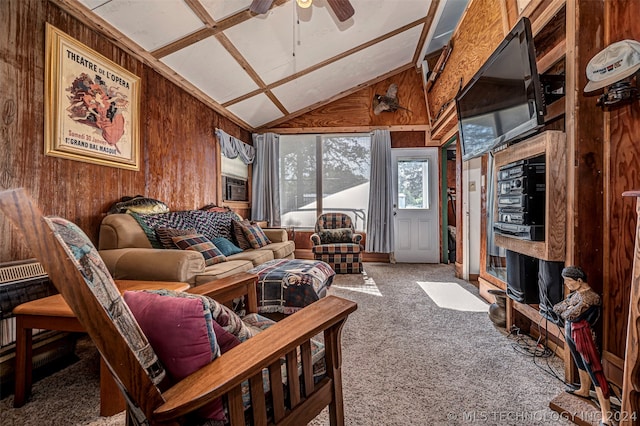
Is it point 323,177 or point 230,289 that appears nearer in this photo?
point 230,289

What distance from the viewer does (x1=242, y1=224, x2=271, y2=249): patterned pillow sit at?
3551 mm

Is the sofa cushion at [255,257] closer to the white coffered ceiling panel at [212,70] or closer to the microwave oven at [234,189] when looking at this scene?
the microwave oven at [234,189]

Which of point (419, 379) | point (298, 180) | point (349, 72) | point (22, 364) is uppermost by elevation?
point (349, 72)

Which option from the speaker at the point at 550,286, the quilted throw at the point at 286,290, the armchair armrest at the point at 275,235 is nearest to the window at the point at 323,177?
the armchair armrest at the point at 275,235

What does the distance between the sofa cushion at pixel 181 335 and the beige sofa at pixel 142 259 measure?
1.35m

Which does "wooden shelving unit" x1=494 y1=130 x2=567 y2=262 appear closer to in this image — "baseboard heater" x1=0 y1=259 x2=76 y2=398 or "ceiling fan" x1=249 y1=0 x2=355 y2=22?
"ceiling fan" x1=249 y1=0 x2=355 y2=22

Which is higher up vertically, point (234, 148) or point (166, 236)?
point (234, 148)

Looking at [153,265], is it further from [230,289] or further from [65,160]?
[65,160]

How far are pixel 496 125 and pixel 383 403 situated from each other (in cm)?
191

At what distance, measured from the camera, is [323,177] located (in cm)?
541

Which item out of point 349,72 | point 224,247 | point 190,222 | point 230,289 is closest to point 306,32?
point 349,72

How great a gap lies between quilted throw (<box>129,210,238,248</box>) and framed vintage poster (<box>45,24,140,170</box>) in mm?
542

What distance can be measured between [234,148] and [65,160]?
2.63 meters

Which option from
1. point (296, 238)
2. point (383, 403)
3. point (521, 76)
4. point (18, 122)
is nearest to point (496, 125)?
point (521, 76)
